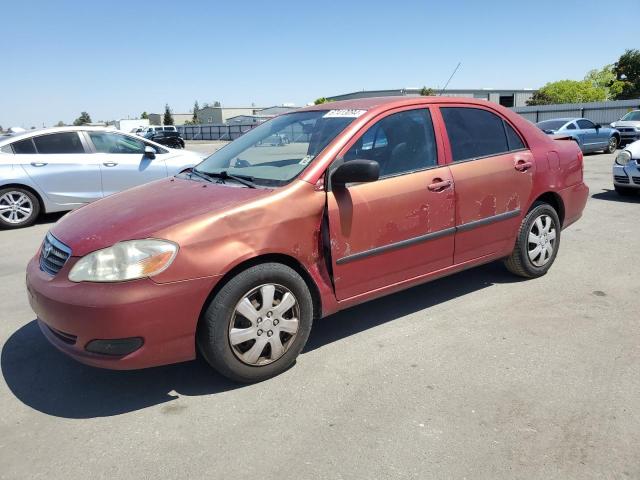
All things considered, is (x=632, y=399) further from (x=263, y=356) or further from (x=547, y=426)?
(x=263, y=356)

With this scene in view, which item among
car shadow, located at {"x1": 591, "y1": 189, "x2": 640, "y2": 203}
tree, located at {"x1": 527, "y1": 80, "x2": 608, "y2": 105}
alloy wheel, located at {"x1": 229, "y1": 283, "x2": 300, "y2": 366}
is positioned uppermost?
tree, located at {"x1": 527, "y1": 80, "x2": 608, "y2": 105}

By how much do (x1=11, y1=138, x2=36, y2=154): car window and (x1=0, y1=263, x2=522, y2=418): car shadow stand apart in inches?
200

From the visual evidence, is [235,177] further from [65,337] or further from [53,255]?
[65,337]

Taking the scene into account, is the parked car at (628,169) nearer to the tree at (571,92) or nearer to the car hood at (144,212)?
the car hood at (144,212)

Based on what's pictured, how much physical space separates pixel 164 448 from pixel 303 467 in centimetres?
71

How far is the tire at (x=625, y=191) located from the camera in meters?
9.16

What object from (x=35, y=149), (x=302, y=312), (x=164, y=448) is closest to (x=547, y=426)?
(x=302, y=312)

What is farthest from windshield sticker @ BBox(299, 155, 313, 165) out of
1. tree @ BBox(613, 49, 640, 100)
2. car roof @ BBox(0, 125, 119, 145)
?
tree @ BBox(613, 49, 640, 100)

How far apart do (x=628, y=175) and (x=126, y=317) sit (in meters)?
8.78

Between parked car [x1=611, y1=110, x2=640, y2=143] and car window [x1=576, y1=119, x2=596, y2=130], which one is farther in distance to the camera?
parked car [x1=611, y1=110, x2=640, y2=143]

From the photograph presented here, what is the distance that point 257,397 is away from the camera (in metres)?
3.02

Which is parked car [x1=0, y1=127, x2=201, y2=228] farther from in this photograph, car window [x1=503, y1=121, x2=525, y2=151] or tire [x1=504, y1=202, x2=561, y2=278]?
tire [x1=504, y1=202, x2=561, y2=278]

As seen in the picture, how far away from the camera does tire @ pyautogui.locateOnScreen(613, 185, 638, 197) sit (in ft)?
30.1

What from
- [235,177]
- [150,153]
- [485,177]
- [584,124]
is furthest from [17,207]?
[584,124]
